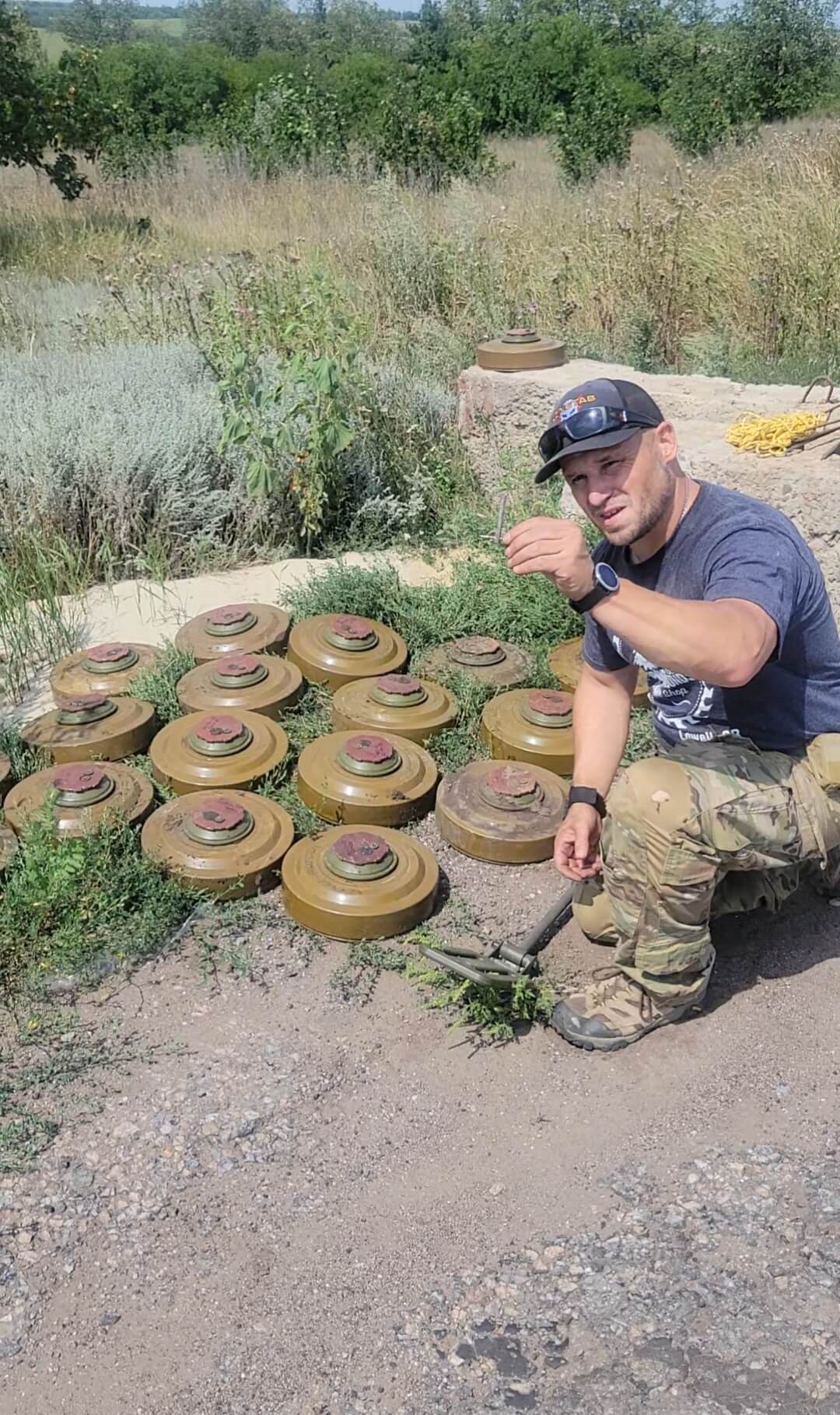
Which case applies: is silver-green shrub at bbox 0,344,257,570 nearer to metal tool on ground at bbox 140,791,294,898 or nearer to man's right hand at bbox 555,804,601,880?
metal tool on ground at bbox 140,791,294,898

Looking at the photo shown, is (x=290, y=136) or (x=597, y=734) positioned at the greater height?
(x=290, y=136)

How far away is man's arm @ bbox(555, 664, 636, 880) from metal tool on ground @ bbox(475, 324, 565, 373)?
3.54m

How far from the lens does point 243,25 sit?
186 feet

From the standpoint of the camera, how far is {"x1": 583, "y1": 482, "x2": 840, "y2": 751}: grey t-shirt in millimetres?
2383

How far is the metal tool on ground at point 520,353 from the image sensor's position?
6043mm

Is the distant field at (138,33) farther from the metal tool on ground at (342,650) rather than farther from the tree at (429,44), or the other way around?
the metal tool on ground at (342,650)

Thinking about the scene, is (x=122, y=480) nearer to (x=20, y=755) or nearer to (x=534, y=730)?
(x=20, y=755)

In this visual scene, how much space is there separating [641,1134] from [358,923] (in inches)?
38.1

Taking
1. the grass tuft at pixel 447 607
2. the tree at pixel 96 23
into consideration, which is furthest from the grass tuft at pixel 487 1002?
the tree at pixel 96 23

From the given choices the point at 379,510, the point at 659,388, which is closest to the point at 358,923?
the point at 379,510

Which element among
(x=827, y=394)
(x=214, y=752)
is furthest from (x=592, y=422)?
(x=827, y=394)

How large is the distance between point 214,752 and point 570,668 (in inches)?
59.4

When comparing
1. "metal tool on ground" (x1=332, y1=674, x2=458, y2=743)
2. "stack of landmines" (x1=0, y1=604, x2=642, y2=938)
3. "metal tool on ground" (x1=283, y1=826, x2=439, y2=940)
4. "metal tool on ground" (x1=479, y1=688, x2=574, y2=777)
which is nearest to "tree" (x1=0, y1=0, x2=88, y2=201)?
"stack of landmines" (x1=0, y1=604, x2=642, y2=938)

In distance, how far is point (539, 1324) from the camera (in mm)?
2111
